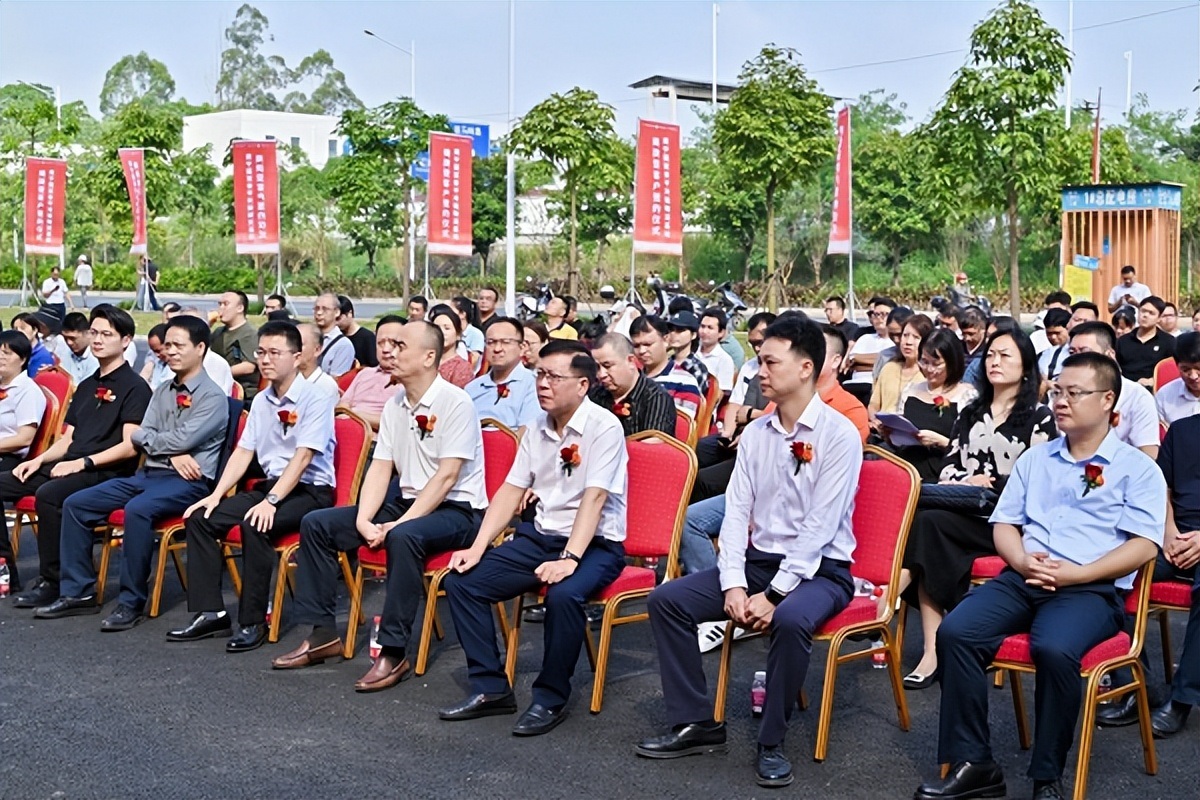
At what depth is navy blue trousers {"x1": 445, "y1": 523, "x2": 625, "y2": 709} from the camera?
517 cm

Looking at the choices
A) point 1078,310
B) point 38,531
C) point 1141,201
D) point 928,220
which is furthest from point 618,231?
point 38,531

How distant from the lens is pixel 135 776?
15.3ft

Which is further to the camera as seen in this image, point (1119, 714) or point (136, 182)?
point (136, 182)

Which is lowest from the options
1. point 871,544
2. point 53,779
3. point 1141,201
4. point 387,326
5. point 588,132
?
point 53,779

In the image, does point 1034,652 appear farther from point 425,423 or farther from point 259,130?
point 259,130

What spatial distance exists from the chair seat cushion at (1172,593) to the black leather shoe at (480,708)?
7.78 ft

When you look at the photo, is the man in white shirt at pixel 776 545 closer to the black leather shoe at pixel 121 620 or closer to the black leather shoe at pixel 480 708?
the black leather shoe at pixel 480 708

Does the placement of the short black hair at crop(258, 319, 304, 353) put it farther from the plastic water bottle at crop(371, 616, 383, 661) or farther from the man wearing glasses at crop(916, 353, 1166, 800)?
the man wearing glasses at crop(916, 353, 1166, 800)

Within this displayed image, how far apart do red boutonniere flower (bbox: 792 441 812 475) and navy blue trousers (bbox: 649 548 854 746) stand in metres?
0.36

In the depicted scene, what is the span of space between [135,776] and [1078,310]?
24.5 feet

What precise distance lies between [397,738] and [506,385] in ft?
10.2

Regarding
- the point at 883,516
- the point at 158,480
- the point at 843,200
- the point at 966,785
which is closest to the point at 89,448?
the point at 158,480

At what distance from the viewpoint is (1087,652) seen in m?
4.39

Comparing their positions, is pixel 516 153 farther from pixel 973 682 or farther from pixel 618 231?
pixel 973 682
